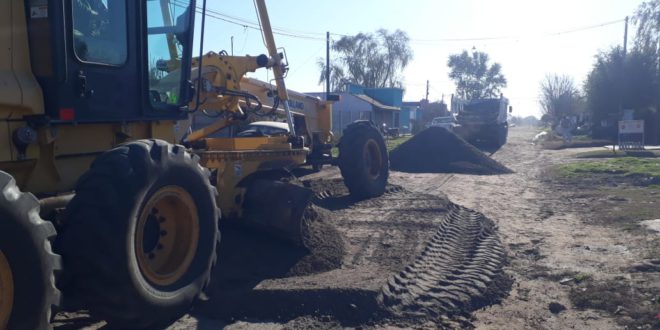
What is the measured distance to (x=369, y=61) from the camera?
73.3 metres

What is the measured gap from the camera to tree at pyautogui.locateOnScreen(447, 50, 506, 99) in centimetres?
9356

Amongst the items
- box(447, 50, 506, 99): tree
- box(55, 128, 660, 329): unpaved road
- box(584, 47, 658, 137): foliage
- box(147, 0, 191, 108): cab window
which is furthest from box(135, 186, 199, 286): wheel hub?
box(447, 50, 506, 99): tree

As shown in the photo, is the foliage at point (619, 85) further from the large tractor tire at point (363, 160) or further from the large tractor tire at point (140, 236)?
the large tractor tire at point (140, 236)

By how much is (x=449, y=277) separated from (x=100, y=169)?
3983mm

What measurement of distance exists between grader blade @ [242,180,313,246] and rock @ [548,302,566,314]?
2828 mm

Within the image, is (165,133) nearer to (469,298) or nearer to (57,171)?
(57,171)

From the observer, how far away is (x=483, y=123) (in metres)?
36.3

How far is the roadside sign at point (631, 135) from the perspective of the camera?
28.4 m

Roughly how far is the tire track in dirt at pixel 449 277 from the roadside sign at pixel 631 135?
21292 millimetres

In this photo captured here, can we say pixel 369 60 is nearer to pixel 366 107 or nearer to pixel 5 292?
pixel 366 107

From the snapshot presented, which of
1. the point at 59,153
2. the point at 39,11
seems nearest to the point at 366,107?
the point at 59,153

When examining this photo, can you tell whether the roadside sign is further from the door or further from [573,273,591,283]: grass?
the door

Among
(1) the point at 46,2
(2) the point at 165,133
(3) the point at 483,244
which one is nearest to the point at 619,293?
(3) the point at 483,244

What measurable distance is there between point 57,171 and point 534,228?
7.66m
